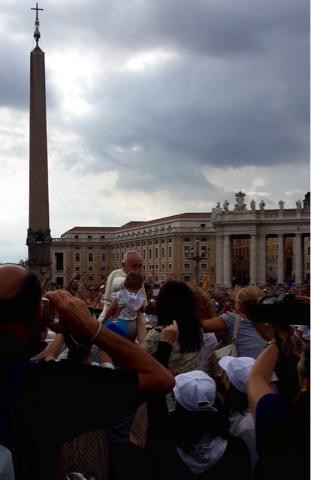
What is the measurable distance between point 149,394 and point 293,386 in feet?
1.50

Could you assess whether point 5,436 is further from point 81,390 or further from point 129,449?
point 129,449

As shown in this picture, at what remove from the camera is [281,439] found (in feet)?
6.81

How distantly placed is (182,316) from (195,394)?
88 centimetres

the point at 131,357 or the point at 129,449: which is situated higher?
the point at 131,357

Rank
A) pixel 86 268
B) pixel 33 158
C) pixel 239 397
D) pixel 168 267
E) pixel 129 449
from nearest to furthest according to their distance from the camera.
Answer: pixel 239 397
pixel 129 449
pixel 33 158
pixel 168 267
pixel 86 268

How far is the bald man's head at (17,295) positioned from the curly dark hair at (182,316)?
268 centimetres

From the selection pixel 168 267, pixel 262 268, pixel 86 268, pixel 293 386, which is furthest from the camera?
pixel 86 268

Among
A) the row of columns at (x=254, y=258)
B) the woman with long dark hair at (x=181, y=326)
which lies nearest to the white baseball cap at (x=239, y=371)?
the woman with long dark hair at (x=181, y=326)

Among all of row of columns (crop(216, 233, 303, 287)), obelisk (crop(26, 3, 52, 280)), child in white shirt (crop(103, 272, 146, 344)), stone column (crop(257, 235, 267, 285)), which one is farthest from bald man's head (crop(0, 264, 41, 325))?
stone column (crop(257, 235, 267, 285))

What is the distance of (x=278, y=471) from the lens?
6.90 feet

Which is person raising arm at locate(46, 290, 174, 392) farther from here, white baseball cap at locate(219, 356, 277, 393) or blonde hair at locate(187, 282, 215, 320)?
blonde hair at locate(187, 282, 215, 320)

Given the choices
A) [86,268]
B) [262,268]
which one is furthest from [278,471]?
[86,268]

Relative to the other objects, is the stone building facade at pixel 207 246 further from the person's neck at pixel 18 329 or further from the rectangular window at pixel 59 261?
the person's neck at pixel 18 329

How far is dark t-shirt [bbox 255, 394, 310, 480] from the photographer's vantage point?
2.06m
